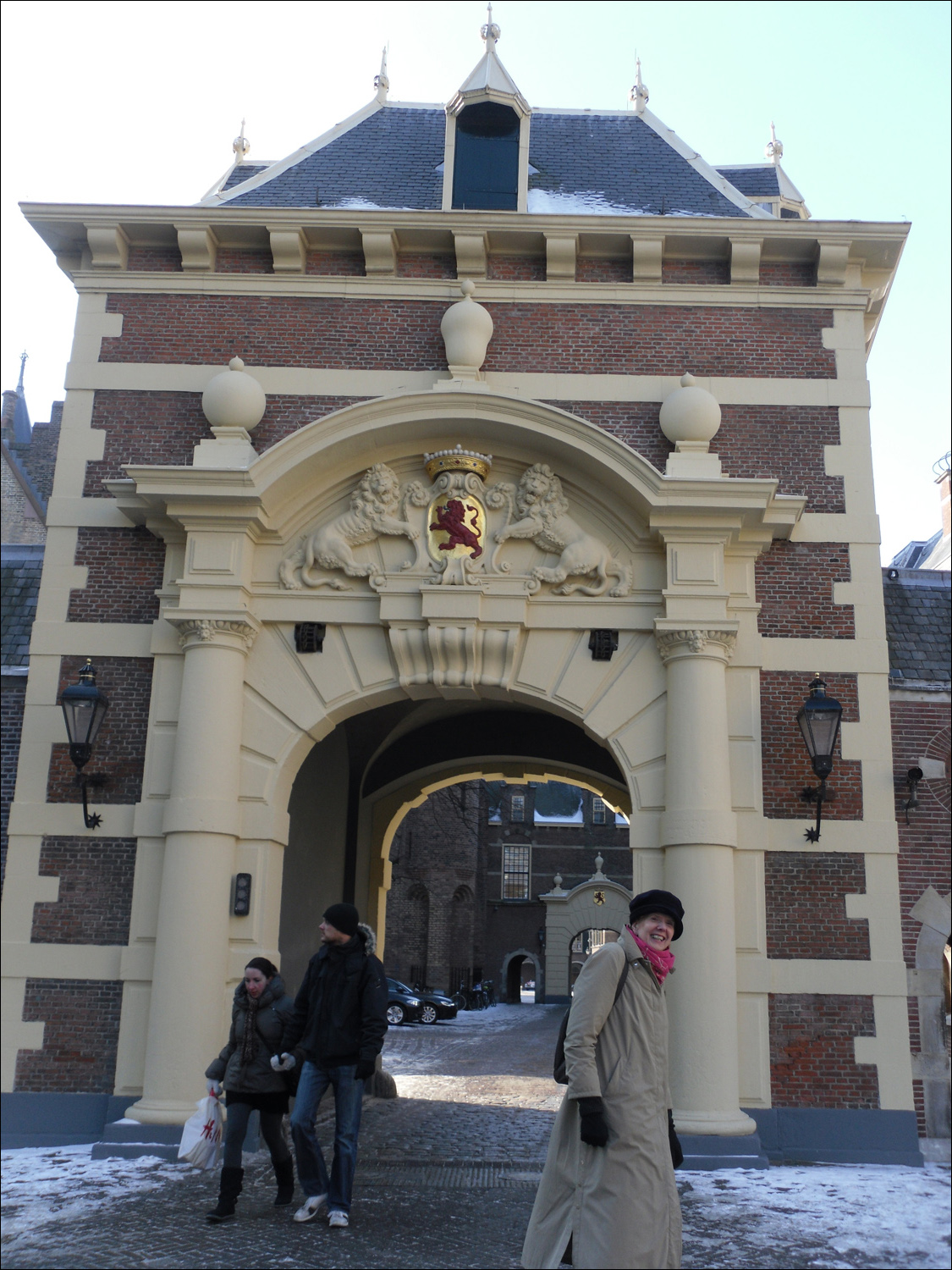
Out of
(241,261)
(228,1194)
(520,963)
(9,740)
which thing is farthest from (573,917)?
(228,1194)

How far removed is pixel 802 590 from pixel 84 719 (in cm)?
615

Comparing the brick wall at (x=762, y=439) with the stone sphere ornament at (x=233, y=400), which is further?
the brick wall at (x=762, y=439)

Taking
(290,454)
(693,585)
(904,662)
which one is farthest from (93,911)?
(904,662)

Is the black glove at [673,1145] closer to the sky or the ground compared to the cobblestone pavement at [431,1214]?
closer to the sky

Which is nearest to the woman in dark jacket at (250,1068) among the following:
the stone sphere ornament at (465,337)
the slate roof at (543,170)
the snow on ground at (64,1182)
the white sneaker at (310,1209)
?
the white sneaker at (310,1209)

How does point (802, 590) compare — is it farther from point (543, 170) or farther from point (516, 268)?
point (543, 170)

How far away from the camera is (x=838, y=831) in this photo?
950cm

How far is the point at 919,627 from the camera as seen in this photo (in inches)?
411

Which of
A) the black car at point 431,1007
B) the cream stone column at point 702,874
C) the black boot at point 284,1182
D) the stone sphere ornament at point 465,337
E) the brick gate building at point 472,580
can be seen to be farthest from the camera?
the black car at point 431,1007

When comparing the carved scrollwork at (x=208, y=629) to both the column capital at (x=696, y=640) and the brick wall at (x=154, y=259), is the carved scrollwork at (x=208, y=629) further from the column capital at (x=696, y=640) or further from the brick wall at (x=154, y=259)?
the brick wall at (x=154, y=259)

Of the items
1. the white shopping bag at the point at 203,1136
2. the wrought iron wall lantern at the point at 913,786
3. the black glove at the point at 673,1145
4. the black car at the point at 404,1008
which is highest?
Result: the wrought iron wall lantern at the point at 913,786

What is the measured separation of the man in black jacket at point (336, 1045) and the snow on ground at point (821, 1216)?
1946mm

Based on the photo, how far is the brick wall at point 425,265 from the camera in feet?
35.9

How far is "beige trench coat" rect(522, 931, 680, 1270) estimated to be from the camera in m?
4.19
